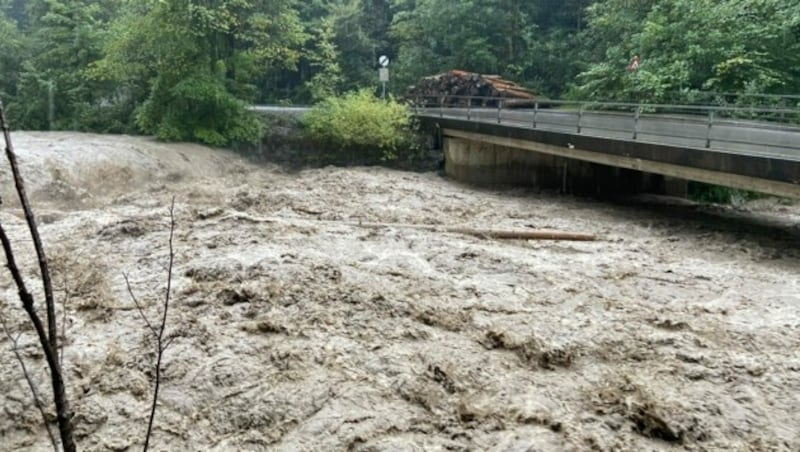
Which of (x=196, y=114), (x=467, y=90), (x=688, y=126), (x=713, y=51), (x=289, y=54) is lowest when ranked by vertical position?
(x=688, y=126)

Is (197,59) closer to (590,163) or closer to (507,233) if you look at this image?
(590,163)

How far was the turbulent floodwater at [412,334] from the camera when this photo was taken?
4.71m

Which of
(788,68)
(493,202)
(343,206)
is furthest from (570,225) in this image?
(788,68)

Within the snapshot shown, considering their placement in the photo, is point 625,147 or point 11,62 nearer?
point 625,147

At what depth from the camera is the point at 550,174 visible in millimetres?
17406

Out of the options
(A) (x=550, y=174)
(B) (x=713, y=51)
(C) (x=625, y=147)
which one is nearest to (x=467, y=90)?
(A) (x=550, y=174)

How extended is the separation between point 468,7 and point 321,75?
308 inches

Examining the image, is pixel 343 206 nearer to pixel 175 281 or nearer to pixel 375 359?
pixel 175 281

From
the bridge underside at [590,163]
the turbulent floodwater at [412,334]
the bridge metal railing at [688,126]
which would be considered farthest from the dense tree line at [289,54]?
the turbulent floodwater at [412,334]

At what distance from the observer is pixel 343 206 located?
1333 cm

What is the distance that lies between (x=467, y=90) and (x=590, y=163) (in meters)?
9.54

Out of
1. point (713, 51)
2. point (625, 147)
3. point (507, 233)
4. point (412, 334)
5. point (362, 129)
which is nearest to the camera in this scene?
point (412, 334)

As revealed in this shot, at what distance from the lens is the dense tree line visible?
1702 centimetres

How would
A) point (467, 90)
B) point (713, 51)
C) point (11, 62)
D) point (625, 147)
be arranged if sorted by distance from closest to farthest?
1. point (625, 147)
2. point (713, 51)
3. point (11, 62)
4. point (467, 90)
